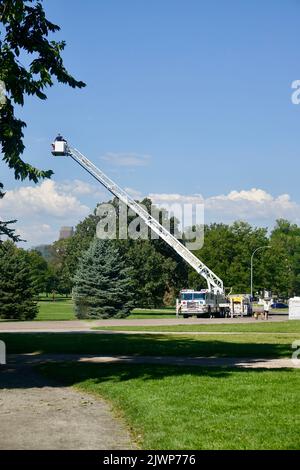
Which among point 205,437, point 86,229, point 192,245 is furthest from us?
point 86,229

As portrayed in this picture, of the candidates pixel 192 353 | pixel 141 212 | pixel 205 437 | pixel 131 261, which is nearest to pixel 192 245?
pixel 131 261

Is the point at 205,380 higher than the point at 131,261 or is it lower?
lower

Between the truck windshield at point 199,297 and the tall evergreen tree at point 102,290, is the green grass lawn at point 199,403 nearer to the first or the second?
the tall evergreen tree at point 102,290

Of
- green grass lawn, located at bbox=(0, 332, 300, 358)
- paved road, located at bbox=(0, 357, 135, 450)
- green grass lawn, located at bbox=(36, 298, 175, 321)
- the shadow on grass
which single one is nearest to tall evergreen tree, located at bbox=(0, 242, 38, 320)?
green grass lawn, located at bbox=(36, 298, 175, 321)

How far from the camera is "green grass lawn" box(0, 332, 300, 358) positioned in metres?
19.1

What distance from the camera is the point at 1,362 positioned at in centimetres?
1708

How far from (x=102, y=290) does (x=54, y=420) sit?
1491 inches

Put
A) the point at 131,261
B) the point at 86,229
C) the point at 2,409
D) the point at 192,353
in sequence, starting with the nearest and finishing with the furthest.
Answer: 1. the point at 2,409
2. the point at 192,353
3. the point at 131,261
4. the point at 86,229

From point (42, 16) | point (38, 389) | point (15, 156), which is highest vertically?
point (42, 16)

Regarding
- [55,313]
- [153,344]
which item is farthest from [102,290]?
[153,344]

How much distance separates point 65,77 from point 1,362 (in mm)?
8179

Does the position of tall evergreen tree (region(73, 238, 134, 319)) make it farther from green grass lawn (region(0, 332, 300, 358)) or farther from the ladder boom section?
green grass lawn (region(0, 332, 300, 358))

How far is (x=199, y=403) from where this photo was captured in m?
10.0
